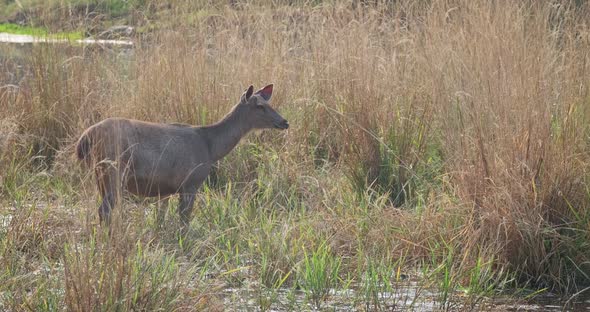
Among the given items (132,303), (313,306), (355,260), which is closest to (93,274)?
(132,303)

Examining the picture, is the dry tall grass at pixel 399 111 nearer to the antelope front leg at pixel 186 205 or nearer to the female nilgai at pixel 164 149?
the female nilgai at pixel 164 149

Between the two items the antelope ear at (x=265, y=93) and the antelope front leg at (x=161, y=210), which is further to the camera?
the antelope ear at (x=265, y=93)

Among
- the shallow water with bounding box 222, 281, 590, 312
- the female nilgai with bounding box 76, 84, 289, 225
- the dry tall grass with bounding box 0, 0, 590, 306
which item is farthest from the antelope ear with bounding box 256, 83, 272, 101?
the shallow water with bounding box 222, 281, 590, 312

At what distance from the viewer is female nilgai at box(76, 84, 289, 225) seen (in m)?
7.89

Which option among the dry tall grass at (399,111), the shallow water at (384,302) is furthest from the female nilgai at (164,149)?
the shallow water at (384,302)

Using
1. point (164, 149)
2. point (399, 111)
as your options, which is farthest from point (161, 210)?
point (399, 111)

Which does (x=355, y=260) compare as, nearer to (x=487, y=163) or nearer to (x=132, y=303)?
(x=487, y=163)

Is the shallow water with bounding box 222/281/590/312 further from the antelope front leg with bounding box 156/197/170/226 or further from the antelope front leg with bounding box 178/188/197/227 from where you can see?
the antelope front leg with bounding box 178/188/197/227

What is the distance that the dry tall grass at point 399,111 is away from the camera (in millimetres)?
7395

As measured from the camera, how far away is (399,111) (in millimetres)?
9734

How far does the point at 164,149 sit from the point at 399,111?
236 centimetres

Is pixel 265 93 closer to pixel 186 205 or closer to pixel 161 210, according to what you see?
pixel 186 205

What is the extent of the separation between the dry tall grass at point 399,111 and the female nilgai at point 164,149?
0.54 meters

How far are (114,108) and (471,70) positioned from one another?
12.3 feet
